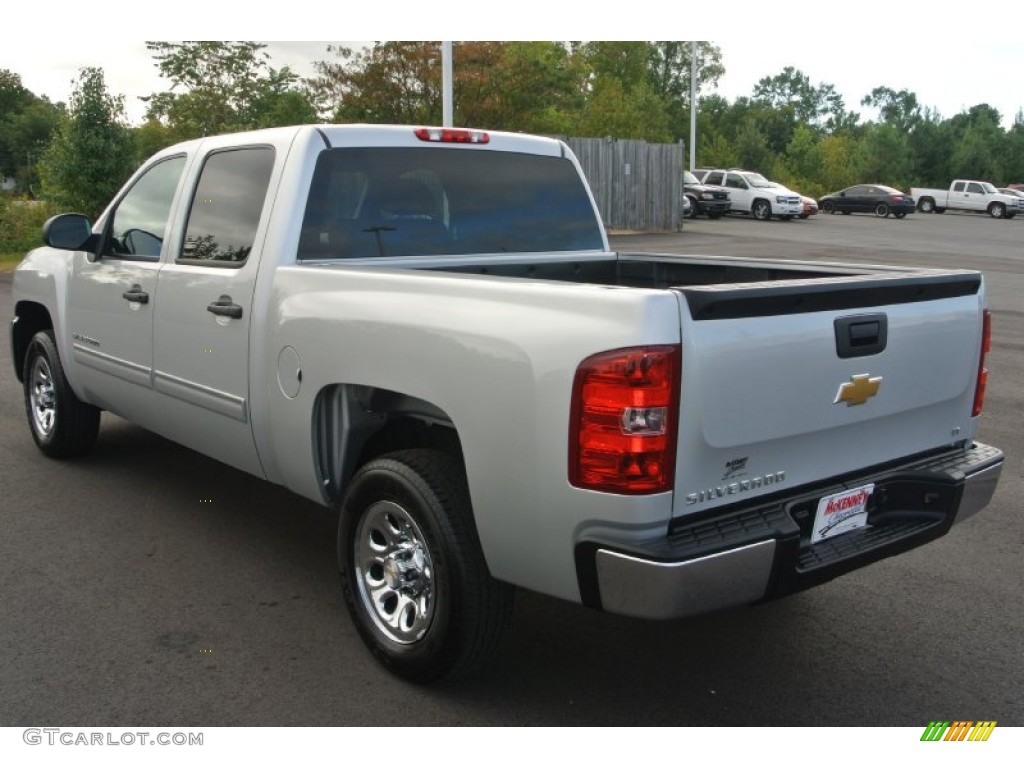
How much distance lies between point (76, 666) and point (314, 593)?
102 cm

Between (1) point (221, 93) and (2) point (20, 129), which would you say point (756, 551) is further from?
(2) point (20, 129)

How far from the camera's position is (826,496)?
10.8 ft

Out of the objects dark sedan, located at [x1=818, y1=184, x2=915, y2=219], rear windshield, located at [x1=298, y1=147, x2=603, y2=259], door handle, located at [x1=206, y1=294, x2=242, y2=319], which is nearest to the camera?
door handle, located at [x1=206, y1=294, x2=242, y2=319]

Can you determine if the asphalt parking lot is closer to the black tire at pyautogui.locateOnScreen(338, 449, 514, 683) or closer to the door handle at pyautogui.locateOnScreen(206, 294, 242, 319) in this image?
the black tire at pyautogui.locateOnScreen(338, 449, 514, 683)

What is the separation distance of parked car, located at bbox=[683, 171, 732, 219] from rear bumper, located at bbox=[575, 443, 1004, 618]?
111ft

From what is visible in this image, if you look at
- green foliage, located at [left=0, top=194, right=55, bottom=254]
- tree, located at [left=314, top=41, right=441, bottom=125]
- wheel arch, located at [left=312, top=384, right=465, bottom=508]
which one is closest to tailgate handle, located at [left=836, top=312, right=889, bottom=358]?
wheel arch, located at [left=312, top=384, right=465, bottom=508]

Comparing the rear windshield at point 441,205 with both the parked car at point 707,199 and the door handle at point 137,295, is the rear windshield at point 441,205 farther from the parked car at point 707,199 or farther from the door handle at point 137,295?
the parked car at point 707,199

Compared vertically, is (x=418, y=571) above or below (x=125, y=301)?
below

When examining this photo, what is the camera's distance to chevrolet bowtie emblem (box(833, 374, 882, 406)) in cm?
323

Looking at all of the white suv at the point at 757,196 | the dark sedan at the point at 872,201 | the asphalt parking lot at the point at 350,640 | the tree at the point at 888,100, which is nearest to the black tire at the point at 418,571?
the asphalt parking lot at the point at 350,640

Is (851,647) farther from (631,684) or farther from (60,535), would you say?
(60,535)

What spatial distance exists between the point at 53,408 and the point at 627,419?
4781 millimetres

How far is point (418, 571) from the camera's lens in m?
3.59

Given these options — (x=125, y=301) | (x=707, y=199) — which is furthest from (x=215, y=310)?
(x=707, y=199)
